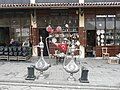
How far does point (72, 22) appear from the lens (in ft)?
53.0

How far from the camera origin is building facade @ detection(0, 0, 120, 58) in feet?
52.2

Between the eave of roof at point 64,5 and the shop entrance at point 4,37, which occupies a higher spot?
the eave of roof at point 64,5

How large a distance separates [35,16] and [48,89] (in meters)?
9.03

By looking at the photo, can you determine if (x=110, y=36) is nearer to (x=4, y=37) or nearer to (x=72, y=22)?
(x=72, y=22)

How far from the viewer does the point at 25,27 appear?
16.5m

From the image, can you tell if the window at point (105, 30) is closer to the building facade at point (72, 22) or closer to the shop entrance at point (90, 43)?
the building facade at point (72, 22)

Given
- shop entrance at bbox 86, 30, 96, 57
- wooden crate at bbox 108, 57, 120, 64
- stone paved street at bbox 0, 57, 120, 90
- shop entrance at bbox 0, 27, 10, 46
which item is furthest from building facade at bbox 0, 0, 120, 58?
stone paved street at bbox 0, 57, 120, 90

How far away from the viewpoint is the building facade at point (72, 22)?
1591 centimetres

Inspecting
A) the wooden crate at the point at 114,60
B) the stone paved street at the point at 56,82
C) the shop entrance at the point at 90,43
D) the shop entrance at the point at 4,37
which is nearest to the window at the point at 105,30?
the shop entrance at the point at 90,43

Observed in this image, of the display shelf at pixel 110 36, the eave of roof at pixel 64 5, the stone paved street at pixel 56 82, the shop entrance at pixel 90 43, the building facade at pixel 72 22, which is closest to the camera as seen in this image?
the stone paved street at pixel 56 82

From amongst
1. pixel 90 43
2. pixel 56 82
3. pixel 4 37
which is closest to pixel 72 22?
pixel 90 43

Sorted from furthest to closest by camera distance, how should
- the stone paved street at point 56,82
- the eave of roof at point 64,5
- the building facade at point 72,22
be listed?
the building facade at point 72,22 → the eave of roof at point 64,5 → the stone paved street at point 56,82

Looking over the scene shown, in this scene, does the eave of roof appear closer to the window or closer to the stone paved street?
the window

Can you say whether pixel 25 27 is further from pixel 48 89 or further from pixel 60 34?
pixel 48 89
